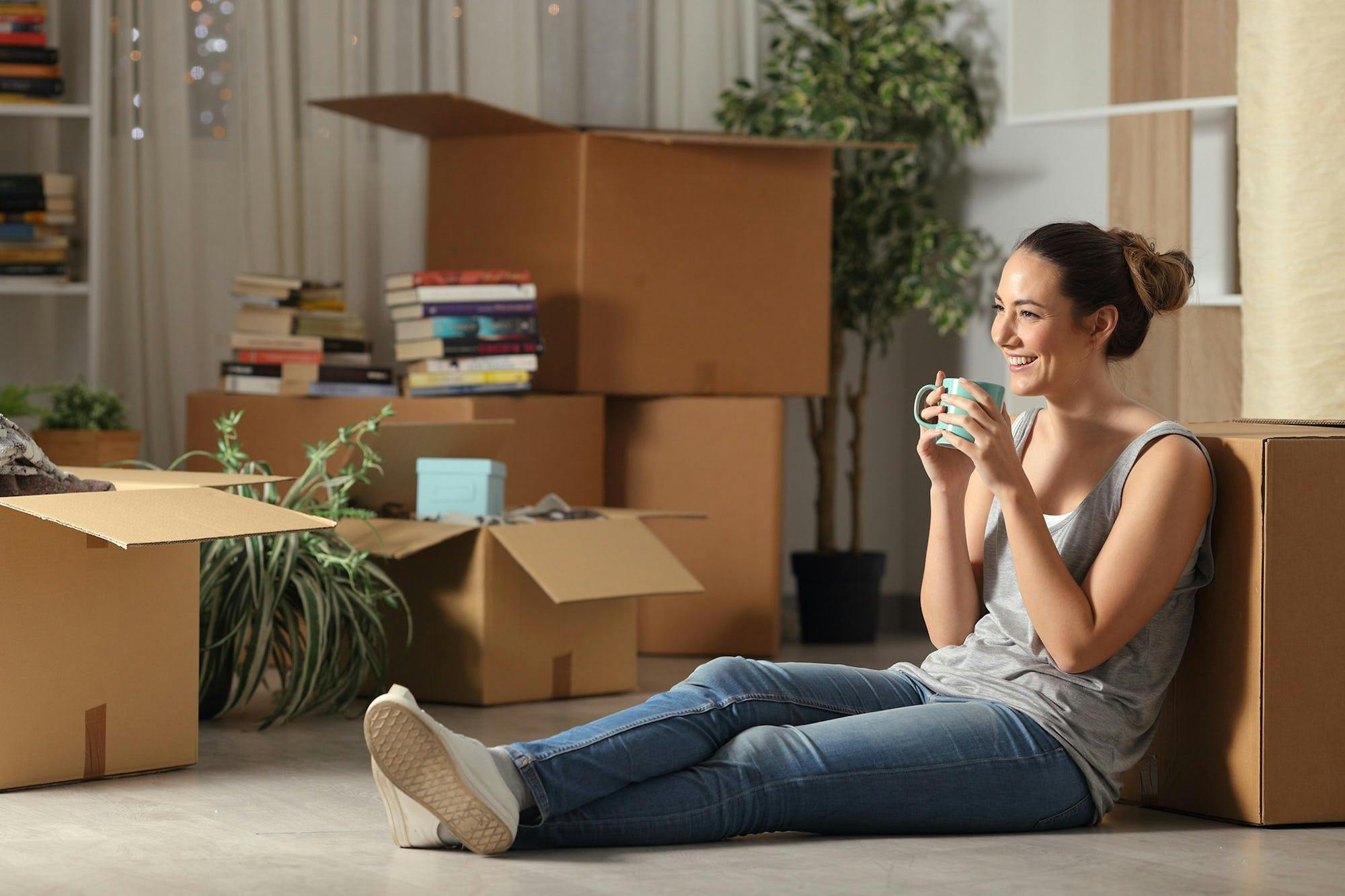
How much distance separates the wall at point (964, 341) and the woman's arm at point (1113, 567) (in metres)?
1.58

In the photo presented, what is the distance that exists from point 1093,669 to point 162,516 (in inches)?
45.8

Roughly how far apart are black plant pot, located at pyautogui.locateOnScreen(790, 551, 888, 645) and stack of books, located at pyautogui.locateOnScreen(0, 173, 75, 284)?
1898mm

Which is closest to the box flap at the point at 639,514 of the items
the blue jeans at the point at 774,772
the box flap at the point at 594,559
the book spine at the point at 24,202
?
the box flap at the point at 594,559

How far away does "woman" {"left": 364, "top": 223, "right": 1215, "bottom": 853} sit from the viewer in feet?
5.55

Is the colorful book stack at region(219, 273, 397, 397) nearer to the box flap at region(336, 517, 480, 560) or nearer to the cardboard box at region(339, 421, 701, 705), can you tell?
the cardboard box at region(339, 421, 701, 705)

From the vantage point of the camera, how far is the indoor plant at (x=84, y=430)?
3301mm

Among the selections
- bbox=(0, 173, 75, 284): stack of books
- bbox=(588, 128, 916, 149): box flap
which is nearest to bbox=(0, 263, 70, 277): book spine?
bbox=(0, 173, 75, 284): stack of books

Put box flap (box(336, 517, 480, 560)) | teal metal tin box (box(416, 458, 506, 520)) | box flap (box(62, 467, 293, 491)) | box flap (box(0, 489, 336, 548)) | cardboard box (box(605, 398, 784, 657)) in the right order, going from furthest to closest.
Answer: cardboard box (box(605, 398, 784, 657)), teal metal tin box (box(416, 458, 506, 520)), box flap (box(336, 517, 480, 560)), box flap (box(62, 467, 293, 491)), box flap (box(0, 489, 336, 548))

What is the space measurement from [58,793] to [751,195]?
2.16 metres

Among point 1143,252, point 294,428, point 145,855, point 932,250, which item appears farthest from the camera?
point 932,250

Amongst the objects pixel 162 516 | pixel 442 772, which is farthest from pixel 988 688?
pixel 162 516

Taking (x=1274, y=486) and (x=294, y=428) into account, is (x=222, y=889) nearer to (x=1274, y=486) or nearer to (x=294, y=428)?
(x=1274, y=486)

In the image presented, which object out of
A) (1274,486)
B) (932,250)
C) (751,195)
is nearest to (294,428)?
(751,195)

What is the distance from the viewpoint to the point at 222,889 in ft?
5.23
